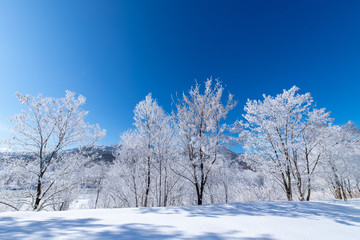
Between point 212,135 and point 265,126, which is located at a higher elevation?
point 265,126

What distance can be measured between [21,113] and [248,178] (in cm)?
2436

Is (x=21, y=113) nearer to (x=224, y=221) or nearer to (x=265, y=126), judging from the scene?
(x=224, y=221)

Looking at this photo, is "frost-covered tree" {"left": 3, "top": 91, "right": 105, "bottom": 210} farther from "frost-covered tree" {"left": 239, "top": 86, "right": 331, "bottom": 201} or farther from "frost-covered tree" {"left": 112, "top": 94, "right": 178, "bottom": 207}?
"frost-covered tree" {"left": 239, "top": 86, "right": 331, "bottom": 201}

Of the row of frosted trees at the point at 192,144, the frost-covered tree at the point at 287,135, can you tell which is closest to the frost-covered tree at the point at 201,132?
the row of frosted trees at the point at 192,144

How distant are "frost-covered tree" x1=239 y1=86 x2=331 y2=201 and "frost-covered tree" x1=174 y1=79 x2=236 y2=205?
1.94 meters

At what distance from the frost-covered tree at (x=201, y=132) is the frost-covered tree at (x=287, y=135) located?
6.37 feet

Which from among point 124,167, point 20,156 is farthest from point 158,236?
point 124,167

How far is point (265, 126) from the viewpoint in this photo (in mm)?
7488

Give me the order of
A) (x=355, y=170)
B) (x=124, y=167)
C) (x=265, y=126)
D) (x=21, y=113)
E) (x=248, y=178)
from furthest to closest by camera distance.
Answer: (x=248, y=178) → (x=124, y=167) → (x=355, y=170) → (x=265, y=126) → (x=21, y=113)

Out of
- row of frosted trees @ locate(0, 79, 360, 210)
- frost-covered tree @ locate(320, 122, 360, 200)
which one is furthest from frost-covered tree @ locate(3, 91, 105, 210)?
frost-covered tree @ locate(320, 122, 360, 200)

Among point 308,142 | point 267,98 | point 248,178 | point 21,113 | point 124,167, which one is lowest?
point 248,178

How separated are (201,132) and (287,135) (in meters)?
4.80

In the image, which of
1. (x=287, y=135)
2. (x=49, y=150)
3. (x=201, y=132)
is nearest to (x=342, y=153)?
(x=287, y=135)

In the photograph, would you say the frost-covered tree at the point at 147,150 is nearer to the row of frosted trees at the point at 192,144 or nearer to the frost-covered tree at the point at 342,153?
the row of frosted trees at the point at 192,144
